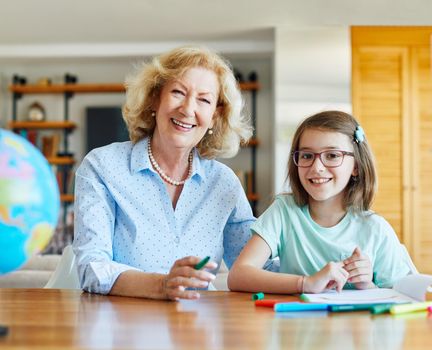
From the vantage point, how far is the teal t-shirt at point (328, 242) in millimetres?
1750

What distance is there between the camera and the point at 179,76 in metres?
1.91

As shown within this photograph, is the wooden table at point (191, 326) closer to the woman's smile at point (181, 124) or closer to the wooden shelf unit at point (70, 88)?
the woman's smile at point (181, 124)

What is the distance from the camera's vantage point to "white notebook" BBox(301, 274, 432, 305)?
4.45 ft

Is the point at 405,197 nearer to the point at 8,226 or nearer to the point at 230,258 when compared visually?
the point at 230,258

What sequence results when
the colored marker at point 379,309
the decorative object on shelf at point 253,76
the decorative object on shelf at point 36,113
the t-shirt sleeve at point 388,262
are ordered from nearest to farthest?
the colored marker at point 379,309, the t-shirt sleeve at point 388,262, the decorative object on shelf at point 253,76, the decorative object on shelf at point 36,113


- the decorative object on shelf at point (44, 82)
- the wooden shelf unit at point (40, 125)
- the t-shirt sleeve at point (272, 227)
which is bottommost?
the t-shirt sleeve at point (272, 227)

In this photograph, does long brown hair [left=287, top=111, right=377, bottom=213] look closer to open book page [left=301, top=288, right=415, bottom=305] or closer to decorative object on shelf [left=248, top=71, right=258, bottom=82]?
open book page [left=301, top=288, right=415, bottom=305]

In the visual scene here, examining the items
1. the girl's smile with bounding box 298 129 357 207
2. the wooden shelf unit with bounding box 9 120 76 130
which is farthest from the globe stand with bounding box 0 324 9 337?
the wooden shelf unit with bounding box 9 120 76 130

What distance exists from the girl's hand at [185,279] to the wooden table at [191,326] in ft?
0.07

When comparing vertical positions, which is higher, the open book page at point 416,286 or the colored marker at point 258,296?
the open book page at point 416,286

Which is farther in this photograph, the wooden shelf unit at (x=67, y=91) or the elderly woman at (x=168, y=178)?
the wooden shelf unit at (x=67, y=91)

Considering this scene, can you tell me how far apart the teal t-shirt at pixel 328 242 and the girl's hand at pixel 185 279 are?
1.36 feet

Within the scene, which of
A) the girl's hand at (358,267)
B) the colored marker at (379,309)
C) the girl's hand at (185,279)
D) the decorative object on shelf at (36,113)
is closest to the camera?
the colored marker at (379,309)

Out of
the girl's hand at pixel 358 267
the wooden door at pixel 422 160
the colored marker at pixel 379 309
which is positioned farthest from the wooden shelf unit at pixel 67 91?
the colored marker at pixel 379 309
